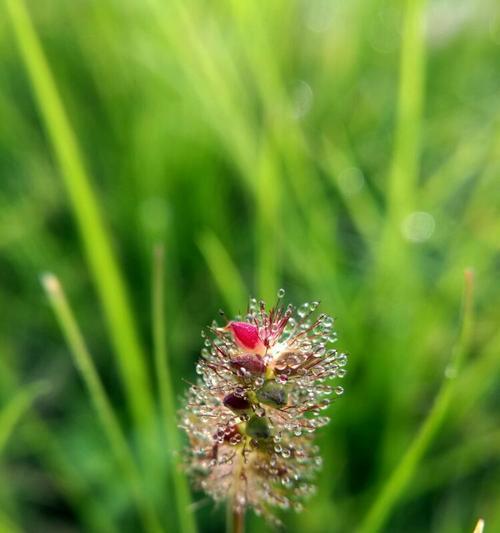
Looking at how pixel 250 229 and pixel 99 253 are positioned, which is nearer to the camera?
pixel 99 253

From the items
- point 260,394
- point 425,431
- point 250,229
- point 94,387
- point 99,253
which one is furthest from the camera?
point 250,229

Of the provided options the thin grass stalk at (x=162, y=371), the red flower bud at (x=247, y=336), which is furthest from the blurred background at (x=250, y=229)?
the red flower bud at (x=247, y=336)

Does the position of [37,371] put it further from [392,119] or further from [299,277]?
[392,119]

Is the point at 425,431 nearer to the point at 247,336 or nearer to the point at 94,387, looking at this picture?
the point at 247,336

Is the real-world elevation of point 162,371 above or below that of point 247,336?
above

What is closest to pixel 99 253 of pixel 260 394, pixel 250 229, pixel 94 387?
pixel 94 387

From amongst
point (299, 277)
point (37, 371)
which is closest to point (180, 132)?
point (299, 277)
